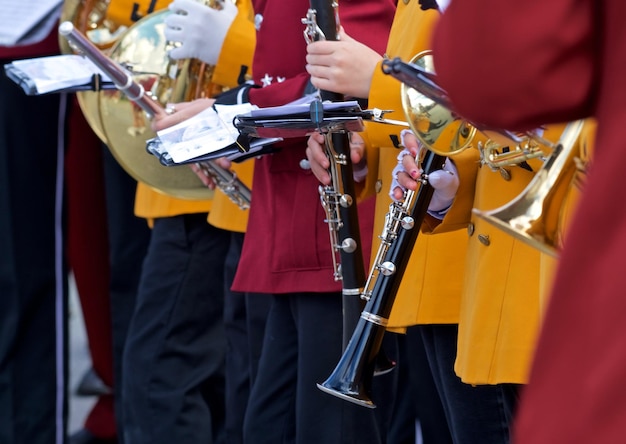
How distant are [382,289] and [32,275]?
72.5 inches

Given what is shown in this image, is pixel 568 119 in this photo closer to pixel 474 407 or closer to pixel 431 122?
pixel 431 122

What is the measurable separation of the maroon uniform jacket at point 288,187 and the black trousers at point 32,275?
1.25 metres

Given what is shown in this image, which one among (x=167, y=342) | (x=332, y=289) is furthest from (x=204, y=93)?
(x=332, y=289)

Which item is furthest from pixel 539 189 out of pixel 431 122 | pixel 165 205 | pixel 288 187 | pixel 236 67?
pixel 165 205

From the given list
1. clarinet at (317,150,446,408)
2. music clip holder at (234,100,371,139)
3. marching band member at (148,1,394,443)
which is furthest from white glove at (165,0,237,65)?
clarinet at (317,150,446,408)

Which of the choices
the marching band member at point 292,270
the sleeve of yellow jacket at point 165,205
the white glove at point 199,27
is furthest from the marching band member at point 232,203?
the marching band member at point 292,270

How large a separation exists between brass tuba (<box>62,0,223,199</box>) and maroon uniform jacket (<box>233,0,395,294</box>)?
0.57 m

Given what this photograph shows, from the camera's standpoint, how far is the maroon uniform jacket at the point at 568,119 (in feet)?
2.65

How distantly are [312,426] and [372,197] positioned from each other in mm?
450

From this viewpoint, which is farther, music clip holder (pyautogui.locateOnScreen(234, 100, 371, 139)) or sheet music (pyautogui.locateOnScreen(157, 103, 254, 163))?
sheet music (pyautogui.locateOnScreen(157, 103, 254, 163))

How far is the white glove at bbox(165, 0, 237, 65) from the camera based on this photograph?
2.78 meters

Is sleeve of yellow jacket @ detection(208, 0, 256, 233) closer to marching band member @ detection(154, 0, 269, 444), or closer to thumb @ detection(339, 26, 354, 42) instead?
marching band member @ detection(154, 0, 269, 444)

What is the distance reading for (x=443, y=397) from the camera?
207cm

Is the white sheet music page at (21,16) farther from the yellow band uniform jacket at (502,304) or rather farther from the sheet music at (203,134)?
the yellow band uniform jacket at (502,304)
